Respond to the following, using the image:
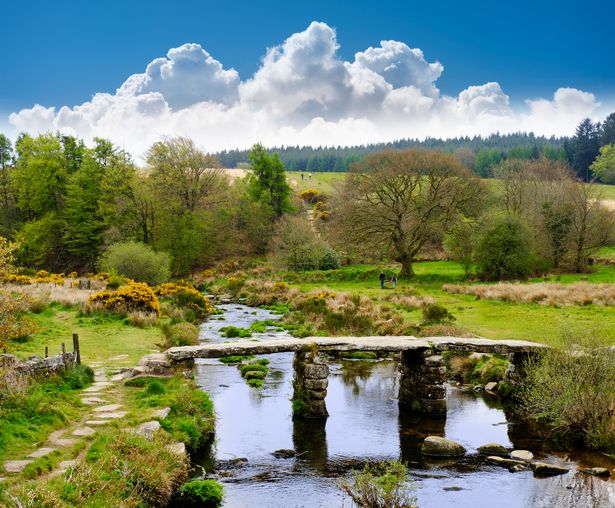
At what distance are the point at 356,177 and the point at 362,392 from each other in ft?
101

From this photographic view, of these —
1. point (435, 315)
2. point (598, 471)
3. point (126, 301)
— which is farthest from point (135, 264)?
point (598, 471)

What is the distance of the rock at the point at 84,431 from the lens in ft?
35.5

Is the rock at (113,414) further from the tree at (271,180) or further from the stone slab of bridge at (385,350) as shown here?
the tree at (271,180)

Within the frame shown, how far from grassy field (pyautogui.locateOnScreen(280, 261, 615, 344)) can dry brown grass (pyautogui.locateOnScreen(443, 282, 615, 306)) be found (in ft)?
2.57

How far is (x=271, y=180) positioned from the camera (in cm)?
6956

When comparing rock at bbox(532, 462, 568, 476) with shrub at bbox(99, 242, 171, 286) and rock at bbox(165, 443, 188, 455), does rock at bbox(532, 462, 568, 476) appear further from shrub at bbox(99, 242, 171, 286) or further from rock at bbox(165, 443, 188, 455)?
shrub at bbox(99, 242, 171, 286)

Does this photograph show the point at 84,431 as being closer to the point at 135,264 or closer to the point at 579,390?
the point at 579,390

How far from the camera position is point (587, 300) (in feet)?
97.0

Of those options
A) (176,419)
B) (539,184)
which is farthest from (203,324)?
(539,184)

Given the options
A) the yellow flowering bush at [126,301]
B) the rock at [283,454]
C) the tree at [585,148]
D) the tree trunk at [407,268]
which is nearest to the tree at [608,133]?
the tree at [585,148]

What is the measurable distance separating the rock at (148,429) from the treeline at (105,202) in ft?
136

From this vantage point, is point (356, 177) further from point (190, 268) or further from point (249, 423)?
point (249, 423)

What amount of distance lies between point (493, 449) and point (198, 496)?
7.26m

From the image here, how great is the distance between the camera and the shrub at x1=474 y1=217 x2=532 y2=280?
4184cm
